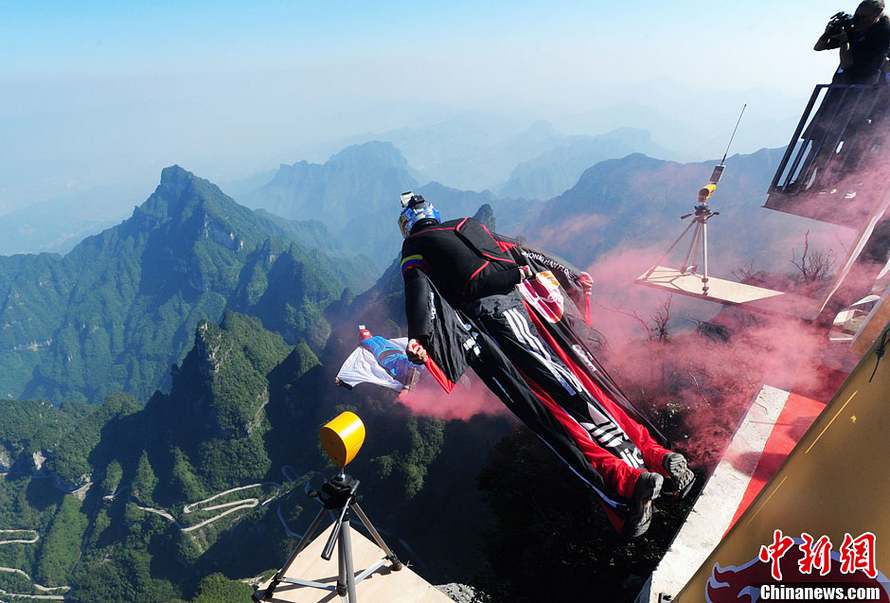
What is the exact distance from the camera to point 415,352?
247 inches

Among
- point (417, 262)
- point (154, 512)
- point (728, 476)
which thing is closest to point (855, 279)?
point (728, 476)

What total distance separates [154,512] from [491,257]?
9695 cm

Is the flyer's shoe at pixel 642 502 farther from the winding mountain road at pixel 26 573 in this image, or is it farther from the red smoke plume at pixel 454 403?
the winding mountain road at pixel 26 573

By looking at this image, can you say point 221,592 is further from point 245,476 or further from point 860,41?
point 245,476

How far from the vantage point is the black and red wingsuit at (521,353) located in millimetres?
5992

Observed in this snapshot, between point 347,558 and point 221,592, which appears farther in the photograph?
point 221,592

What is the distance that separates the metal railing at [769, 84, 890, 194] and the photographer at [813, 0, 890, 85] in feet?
1.11

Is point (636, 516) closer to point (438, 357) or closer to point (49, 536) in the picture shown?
point (438, 357)

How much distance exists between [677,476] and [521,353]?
254cm

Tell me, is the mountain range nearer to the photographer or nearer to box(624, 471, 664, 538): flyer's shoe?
the photographer

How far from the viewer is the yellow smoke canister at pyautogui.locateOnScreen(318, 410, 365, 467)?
4469 millimetres

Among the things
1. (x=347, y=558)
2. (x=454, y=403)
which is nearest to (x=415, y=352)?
(x=347, y=558)

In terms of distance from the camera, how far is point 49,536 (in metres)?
83.0

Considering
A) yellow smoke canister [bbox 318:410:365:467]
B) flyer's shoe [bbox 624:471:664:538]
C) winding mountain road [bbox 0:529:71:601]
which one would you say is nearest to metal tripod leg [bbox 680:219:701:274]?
flyer's shoe [bbox 624:471:664:538]
